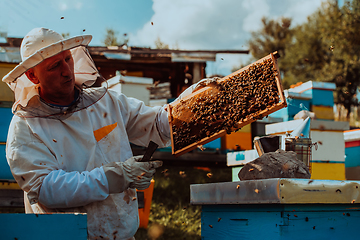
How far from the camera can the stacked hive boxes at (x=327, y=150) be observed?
4.29 m

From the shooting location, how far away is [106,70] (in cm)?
1002

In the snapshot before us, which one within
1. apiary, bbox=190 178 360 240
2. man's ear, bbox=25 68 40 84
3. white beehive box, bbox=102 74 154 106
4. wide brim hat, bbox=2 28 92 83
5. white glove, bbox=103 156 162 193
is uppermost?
white beehive box, bbox=102 74 154 106

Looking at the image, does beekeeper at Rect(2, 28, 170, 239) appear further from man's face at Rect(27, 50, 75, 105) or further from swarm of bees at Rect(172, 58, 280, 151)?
swarm of bees at Rect(172, 58, 280, 151)

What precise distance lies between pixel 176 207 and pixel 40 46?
13.9 ft

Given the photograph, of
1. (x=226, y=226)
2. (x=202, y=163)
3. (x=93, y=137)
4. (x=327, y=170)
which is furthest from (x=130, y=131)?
(x=202, y=163)

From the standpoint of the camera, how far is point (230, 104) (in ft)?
7.82

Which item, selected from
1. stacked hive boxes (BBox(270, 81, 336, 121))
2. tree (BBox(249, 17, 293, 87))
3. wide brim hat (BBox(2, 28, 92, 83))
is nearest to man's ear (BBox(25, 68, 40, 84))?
wide brim hat (BBox(2, 28, 92, 83))

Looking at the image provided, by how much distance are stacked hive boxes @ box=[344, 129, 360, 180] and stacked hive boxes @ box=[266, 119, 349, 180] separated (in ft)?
3.32

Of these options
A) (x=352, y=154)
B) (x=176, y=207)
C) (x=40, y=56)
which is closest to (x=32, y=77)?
(x=40, y=56)

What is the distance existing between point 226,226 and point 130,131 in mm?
1093

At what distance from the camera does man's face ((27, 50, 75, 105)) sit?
7.12ft

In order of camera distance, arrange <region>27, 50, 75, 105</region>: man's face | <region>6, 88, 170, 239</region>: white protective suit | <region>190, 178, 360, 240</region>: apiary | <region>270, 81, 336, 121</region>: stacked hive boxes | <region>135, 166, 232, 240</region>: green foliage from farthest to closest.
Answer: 1. <region>270, 81, 336, 121</region>: stacked hive boxes
2. <region>135, 166, 232, 240</region>: green foliage
3. <region>27, 50, 75, 105</region>: man's face
4. <region>6, 88, 170, 239</region>: white protective suit
5. <region>190, 178, 360, 240</region>: apiary

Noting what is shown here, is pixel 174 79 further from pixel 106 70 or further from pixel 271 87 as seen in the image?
pixel 271 87

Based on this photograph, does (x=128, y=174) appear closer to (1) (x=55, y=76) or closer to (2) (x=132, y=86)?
(1) (x=55, y=76)
